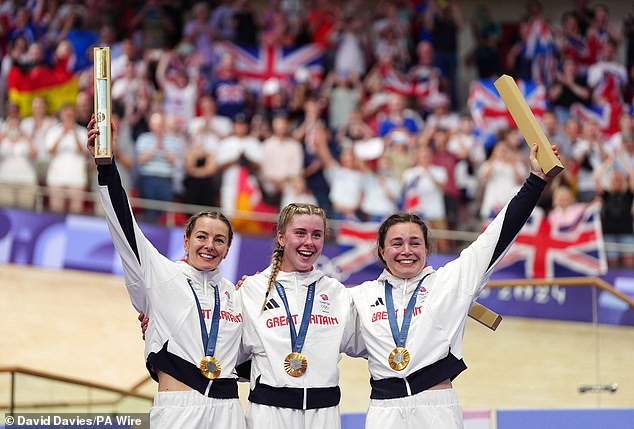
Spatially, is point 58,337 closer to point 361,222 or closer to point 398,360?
point 361,222

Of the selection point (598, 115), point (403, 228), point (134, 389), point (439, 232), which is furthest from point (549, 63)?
point (403, 228)

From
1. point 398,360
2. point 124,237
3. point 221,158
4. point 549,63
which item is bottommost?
point 398,360

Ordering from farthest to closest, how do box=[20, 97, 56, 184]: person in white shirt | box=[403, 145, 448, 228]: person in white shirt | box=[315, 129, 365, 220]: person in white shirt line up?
box=[20, 97, 56, 184]: person in white shirt
box=[315, 129, 365, 220]: person in white shirt
box=[403, 145, 448, 228]: person in white shirt

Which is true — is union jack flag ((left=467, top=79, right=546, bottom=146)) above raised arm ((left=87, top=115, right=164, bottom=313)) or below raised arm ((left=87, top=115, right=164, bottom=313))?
above

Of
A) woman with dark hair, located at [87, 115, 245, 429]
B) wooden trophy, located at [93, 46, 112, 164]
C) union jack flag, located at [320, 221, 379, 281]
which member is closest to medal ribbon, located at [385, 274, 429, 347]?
woman with dark hair, located at [87, 115, 245, 429]

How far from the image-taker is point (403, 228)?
725cm

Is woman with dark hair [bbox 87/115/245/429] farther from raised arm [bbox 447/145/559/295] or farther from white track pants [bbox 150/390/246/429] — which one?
raised arm [bbox 447/145/559/295]

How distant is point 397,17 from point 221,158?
14.0 feet

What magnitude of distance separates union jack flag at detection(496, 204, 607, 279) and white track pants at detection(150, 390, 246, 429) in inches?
332

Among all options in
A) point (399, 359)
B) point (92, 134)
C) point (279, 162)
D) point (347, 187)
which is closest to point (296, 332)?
point (399, 359)

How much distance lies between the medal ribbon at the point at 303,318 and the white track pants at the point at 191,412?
477mm

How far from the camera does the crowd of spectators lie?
53.7 ft

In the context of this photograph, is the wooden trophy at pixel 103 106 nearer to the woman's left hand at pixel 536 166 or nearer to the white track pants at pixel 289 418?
the white track pants at pixel 289 418

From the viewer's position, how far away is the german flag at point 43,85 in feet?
62.2
